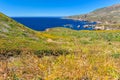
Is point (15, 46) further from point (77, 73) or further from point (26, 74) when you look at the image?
point (77, 73)

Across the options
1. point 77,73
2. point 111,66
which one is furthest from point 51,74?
point 111,66

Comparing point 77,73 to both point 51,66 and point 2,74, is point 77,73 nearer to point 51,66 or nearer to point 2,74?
point 51,66

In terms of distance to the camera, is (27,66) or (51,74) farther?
(27,66)

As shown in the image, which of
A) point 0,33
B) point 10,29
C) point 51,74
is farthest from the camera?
point 10,29

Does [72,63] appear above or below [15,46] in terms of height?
above

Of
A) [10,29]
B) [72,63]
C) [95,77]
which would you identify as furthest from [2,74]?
[10,29]

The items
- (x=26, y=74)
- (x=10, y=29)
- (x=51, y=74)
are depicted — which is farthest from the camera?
(x=10, y=29)

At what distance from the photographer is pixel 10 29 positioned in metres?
29.0

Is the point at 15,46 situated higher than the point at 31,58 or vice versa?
the point at 31,58

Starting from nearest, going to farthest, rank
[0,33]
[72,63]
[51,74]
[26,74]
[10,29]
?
[51,74], [72,63], [26,74], [0,33], [10,29]

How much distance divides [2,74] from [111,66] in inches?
144

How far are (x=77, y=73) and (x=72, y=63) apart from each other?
674 millimetres

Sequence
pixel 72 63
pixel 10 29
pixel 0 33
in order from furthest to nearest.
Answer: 1. pixel 10 29
2. pixel 0 33
3. pixel 72 63

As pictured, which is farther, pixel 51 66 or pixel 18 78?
pixel 51 66
